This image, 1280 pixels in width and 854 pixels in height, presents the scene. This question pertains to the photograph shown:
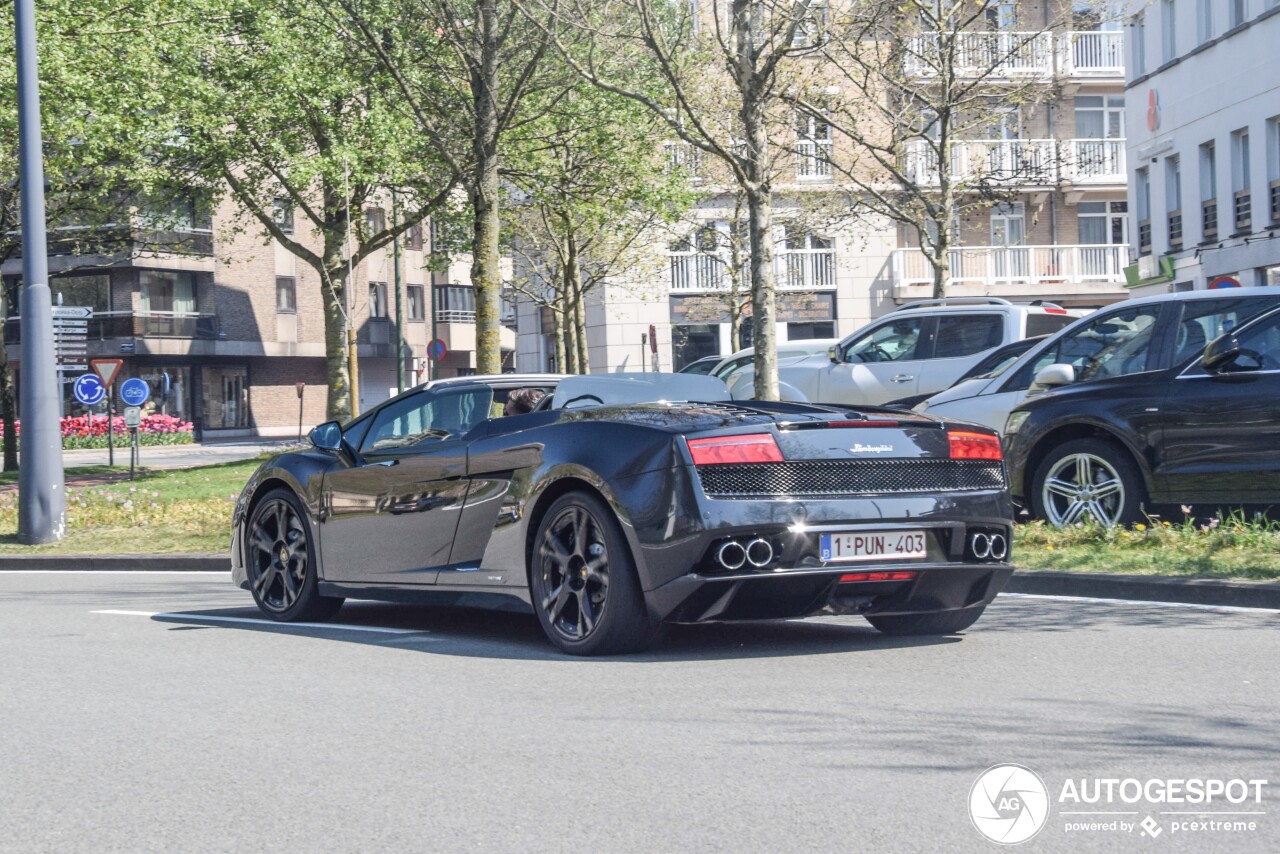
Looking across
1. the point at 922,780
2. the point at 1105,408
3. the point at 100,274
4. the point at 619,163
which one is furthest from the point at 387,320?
the point at 922,780

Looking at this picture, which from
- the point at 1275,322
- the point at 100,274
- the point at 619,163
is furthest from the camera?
the point at 100,274

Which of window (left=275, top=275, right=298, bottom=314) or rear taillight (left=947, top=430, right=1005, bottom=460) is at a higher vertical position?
window (left=275, top=275, right=298, bottom=314)

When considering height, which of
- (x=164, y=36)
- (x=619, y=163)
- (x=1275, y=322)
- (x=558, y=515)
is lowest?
(x=558, y=515)

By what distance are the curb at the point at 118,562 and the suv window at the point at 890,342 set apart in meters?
8.92

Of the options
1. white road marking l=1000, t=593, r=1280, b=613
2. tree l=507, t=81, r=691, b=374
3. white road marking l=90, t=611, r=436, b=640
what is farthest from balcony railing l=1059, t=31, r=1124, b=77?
white road marking l=90, t=611, r=436, b=640

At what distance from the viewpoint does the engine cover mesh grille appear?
737cm

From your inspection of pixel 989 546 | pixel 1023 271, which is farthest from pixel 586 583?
pixel 1023 271

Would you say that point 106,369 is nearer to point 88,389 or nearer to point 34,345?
point 88,389

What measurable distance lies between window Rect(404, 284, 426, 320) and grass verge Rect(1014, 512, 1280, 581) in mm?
70161

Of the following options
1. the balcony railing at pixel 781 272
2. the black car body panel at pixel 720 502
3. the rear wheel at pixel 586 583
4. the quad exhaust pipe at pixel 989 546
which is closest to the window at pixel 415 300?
the balcony railing at pixel 781 272

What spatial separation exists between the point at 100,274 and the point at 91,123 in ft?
132

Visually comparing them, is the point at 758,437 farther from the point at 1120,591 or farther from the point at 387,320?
the point at 387,320

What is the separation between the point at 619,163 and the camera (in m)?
32.2

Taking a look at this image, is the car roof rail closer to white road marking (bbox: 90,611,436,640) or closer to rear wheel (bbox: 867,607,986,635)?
white road marking (bbox: 90,611,436,640)
